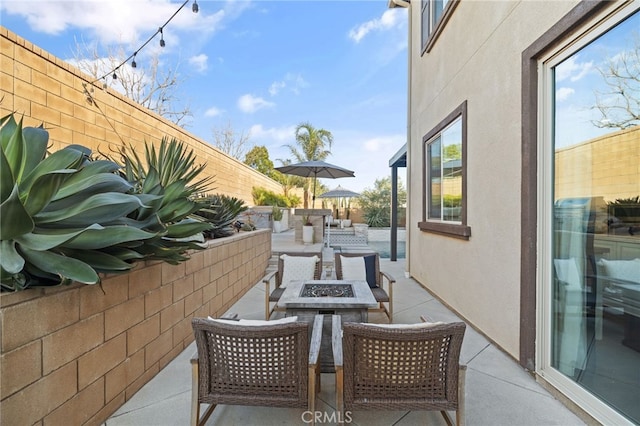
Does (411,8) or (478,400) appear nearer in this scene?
(478,400)

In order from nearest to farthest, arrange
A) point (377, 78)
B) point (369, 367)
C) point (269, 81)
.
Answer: point (369, 367) → point (377, 78) → point (269, 81)

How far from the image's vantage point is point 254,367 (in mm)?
1886

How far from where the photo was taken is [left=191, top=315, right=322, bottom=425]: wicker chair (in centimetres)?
184

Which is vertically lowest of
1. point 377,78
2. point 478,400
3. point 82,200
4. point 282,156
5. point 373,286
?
point 478,400

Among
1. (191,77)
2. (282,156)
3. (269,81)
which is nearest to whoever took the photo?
(191,77)

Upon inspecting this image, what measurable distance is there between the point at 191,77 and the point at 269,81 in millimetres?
4558

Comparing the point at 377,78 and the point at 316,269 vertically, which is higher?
the point at 377,78

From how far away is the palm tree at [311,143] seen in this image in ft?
66.1

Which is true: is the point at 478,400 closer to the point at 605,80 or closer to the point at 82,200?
the point at 605,80

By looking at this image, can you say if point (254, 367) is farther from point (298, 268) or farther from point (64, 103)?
point (64, 103)

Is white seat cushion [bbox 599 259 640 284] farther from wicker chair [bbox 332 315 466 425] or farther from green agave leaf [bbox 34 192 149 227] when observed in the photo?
green agave leaf [bbox 34 192 149 227]

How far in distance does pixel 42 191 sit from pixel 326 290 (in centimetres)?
256

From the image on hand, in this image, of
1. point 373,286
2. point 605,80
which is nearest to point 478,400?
point 373,286

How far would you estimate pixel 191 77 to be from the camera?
690 inches
